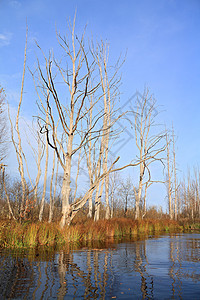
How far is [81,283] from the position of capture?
3645 mm

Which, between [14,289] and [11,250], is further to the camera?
[11,250]

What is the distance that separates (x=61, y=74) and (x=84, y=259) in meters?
7.36

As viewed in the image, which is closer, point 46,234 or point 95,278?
point 95,278

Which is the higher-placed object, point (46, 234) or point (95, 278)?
point (46, 234)

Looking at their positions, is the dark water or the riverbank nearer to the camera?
the dark water

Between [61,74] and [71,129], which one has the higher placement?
[61,74]

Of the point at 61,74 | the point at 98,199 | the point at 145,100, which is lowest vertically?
the point at 98,199

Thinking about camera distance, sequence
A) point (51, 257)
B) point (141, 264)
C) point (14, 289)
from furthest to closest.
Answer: point (51, 257) → point (141, 264) → point (14, 289)

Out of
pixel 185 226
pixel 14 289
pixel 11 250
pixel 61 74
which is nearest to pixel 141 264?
pixel 14 289

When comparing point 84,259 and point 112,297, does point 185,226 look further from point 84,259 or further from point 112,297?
point 112,297

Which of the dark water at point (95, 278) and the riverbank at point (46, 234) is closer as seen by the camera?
the dark water at point (95, 278)

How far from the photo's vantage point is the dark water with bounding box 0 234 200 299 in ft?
10.5

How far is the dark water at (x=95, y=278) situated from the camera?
3.19 m

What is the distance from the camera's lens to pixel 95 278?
13.0 feet
